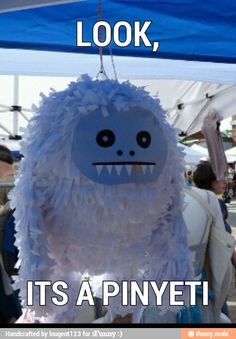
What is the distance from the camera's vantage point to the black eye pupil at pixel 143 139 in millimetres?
1177

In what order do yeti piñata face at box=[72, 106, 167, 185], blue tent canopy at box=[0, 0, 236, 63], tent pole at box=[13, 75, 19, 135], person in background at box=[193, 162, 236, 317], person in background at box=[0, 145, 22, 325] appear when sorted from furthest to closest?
tent pole at box=[13, 75, 19, 135]
person in background at box=[193, 162, 236, 317]
person in background at box=[0, 145, 22, 325]
blue tent canopy at box=[0, 0, 236, 63]
yeti piñata face at box=[72, 106, 167, 185]

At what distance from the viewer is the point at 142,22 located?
184 cm

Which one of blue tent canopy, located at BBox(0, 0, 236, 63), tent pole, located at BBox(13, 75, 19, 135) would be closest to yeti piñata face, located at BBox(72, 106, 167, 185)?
blue tent canopy, located at BBox(0, 0, 236, 63)

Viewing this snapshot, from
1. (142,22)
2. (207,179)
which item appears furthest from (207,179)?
(142,22)

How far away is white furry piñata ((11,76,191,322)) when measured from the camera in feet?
3.81

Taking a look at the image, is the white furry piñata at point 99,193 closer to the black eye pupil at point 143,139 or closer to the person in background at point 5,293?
the black eye pupil at point 143,139

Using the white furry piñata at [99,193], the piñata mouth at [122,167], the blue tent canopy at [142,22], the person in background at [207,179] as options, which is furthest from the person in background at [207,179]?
→ the piñata mouth at [122,167]

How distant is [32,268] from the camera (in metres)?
1.18

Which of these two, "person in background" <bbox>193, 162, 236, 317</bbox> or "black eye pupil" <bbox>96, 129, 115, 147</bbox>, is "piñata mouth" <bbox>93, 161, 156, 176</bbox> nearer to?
"black eye pupil" <bbox>96, 129, 115, 147</bbox>

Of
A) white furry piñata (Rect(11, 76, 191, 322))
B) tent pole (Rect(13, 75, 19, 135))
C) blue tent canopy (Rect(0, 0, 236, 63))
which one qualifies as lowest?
white furry piñata (Rect(11, 76, 191, 322))

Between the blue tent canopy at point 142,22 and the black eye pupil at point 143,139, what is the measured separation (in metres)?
0.76

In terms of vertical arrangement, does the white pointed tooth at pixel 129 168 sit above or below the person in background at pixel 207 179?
below

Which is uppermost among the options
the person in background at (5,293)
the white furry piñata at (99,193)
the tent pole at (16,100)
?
the tent pole at (16,100)

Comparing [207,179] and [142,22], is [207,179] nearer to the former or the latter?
[207,179]
